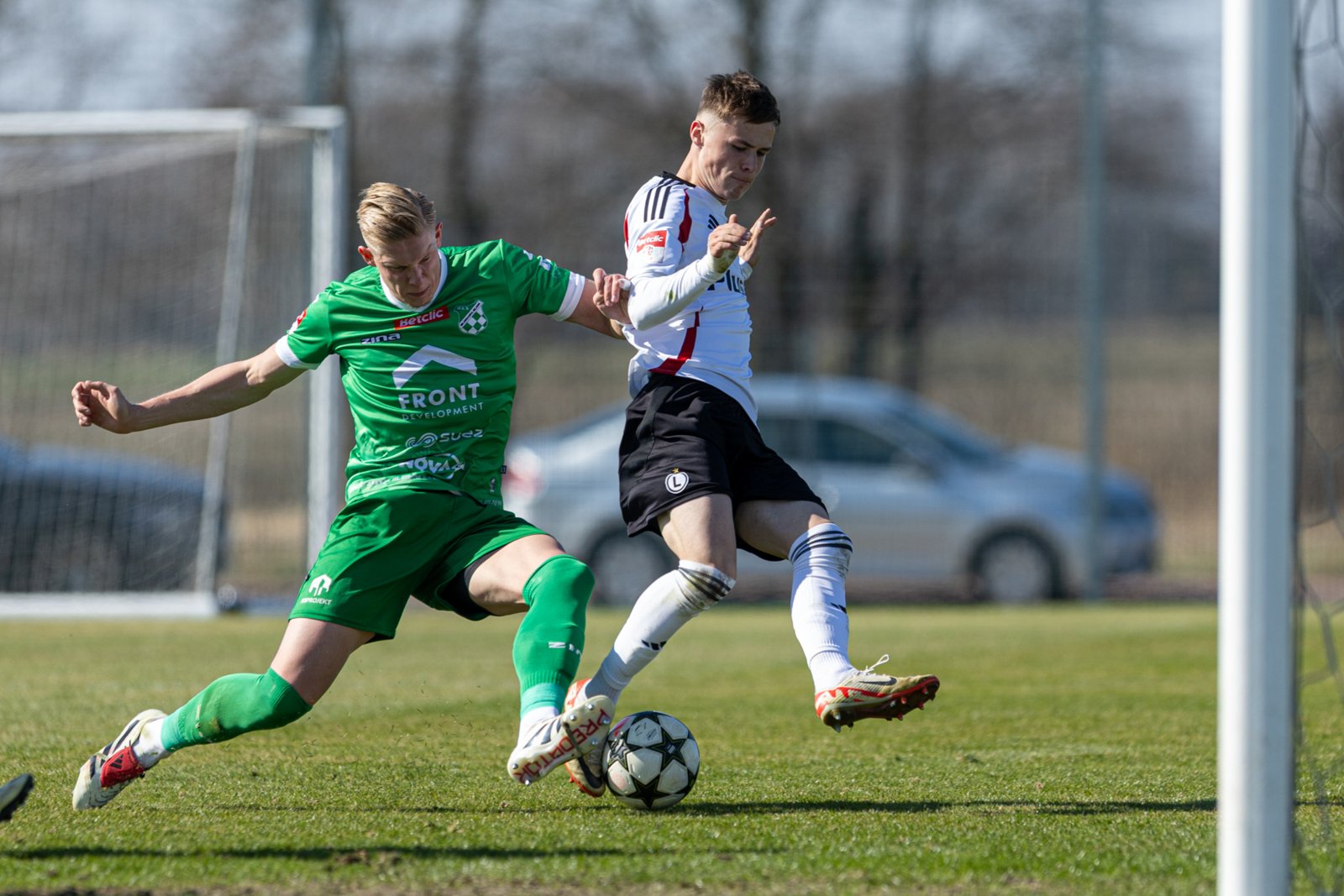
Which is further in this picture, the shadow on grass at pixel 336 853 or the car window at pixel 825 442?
the car window at pixel 825 442

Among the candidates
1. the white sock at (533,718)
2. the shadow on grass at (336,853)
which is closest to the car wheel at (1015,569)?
the white sock at (533,718)

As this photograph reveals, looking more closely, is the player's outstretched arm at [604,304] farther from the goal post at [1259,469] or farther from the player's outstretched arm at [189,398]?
the goal post at [1259,469]

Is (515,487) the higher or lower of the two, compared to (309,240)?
lower

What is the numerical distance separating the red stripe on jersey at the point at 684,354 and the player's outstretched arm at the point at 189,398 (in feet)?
3.53

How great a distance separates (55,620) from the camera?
11.4 m

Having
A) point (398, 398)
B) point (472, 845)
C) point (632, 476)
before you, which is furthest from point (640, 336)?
point (472, 845)

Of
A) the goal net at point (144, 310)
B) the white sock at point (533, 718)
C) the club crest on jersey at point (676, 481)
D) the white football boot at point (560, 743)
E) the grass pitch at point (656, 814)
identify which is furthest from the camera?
the goal net at point (144, 310)

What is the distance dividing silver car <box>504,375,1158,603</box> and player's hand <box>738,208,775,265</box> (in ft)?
31.6

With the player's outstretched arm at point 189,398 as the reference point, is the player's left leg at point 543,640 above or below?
below

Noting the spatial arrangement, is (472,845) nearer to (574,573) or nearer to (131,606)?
(574,573)

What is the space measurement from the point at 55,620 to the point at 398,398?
793cm

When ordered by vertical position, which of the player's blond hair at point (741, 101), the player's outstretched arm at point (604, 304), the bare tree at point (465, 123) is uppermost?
the bare tree at point (465, 123)

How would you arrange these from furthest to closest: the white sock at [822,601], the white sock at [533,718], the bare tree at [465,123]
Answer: the bare tree at [465,123]
the white sock at [822,601]
the white sock at [533,718]

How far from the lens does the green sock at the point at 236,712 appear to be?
169 inches
